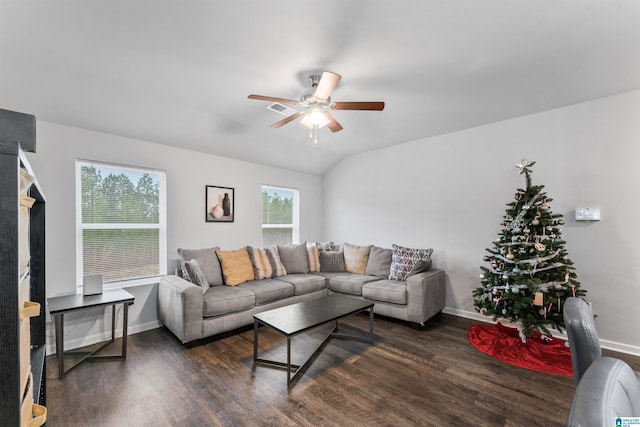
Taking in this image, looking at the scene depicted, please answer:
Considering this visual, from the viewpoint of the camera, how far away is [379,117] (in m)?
3.72

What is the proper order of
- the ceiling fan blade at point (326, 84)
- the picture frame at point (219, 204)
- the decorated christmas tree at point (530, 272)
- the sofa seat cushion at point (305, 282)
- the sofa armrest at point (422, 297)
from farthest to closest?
the picture frame at point (219, 204), the sofa seat cushion at point (305, 282), the sofa armrest at point (422, 297), the decorated christmas tree at point (530, 272), the ceiling fan blade at point (326, 84)

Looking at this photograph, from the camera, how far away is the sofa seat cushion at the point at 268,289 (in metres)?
3.47

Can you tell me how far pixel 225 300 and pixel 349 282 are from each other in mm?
1745

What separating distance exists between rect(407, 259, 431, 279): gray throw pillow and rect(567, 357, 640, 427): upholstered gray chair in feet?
9.51

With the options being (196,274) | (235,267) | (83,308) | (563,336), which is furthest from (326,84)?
(563,336)

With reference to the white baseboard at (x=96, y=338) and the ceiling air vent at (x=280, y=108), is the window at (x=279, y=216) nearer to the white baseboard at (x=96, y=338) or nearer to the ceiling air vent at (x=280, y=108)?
the ceiling air vent at (x=280, y=108)

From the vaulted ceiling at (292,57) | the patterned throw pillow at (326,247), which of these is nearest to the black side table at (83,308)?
the vaulted ceiling at (292,57)

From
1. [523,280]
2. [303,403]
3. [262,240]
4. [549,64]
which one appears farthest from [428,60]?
[262,240]

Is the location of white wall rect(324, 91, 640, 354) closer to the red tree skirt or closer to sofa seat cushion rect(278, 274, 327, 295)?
the red tree skirt

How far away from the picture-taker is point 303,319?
2596 mm

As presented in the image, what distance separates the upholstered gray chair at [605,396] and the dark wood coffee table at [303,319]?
1.76 metres

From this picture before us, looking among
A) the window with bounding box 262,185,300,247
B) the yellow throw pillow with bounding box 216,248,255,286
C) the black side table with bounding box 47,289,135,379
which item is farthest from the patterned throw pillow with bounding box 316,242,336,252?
the black side table with bounding box 47,289,135,379

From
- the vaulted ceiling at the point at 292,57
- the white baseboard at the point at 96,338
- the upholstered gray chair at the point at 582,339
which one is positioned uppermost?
the vaulted ceiling at the point at 292,57

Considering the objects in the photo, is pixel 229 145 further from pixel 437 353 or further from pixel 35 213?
pixel 437 353
